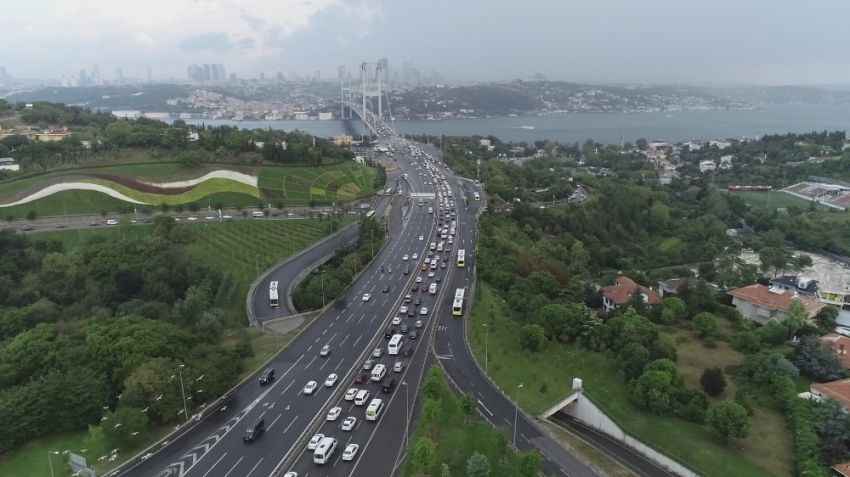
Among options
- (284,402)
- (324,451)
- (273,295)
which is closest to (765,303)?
(324,451)

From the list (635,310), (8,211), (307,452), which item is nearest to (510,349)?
(635,310)

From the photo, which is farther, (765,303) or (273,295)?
(765,303)

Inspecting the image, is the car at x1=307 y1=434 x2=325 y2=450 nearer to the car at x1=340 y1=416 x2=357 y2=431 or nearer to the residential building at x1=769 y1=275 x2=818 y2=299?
the car at x1=340 y1=416 x2=357 y2=431

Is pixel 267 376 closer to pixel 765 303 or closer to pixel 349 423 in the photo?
pixel 349 423

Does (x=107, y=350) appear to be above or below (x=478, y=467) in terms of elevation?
above

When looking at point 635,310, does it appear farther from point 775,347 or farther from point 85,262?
point 85,262

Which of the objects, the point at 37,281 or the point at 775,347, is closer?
the point at 775,347

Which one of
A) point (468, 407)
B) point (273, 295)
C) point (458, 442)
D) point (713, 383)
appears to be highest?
point (273, 295)
